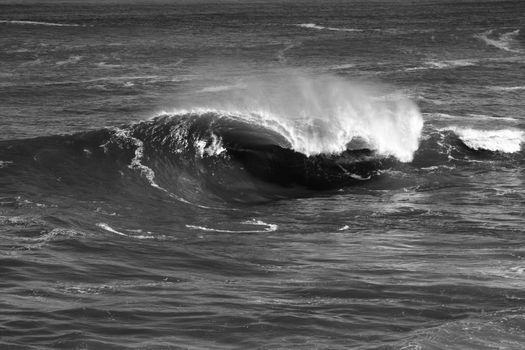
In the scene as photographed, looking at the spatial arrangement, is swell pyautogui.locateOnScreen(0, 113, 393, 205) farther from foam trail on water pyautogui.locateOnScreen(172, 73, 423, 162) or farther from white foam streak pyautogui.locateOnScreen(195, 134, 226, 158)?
foam trail on water pyautogui.locateOnScreen(172, 73, 423, 162)

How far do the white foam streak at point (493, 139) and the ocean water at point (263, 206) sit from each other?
0.50ft

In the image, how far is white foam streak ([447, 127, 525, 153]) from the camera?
44.2m

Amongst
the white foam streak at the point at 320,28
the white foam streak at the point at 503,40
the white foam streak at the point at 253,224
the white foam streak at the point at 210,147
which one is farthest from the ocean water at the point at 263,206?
the white foam streak at the point at 320,28

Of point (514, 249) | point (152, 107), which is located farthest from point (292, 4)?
point (514, 249)

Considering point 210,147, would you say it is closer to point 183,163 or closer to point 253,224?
point 183,163

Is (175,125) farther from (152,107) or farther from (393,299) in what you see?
(393,299)

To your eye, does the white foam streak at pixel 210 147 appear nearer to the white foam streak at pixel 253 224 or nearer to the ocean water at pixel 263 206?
the ocean water at pixel 263 206

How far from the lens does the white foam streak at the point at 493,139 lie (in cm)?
4425

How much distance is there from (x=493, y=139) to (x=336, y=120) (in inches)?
297

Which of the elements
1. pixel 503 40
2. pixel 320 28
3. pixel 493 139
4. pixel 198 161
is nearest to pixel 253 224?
pixel 198 161

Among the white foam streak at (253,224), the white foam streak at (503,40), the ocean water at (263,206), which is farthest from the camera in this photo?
the white foam streak at (503,40)

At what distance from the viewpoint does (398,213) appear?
3306 cm

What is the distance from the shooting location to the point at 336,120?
45.8 m

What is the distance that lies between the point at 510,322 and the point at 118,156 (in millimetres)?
22270
